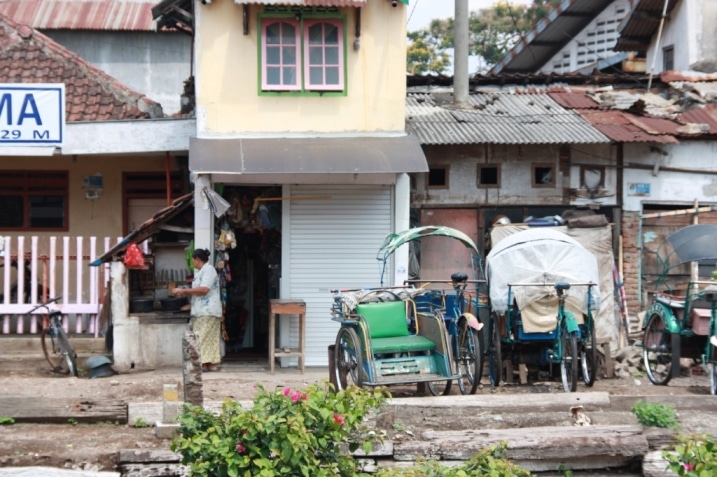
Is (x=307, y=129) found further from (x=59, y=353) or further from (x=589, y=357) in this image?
(x=589, y=357)

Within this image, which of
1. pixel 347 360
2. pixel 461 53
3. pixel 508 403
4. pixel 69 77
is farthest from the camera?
pixel 461 53

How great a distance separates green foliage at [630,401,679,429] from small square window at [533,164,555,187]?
6128 millimetres

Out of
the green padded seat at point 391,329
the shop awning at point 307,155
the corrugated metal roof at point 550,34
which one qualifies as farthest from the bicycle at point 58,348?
the corrugated metal roof at point 550,34

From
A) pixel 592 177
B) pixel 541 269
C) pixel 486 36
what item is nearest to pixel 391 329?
pixel 541 269

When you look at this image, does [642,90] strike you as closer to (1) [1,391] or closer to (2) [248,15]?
(2) [248,15]

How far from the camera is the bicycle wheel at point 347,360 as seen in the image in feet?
35.7

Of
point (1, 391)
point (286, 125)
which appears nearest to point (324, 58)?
point (286, 125)

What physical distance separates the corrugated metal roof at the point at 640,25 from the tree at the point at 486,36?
17.2m

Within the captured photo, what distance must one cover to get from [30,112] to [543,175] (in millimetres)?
9901

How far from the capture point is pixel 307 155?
13852mm

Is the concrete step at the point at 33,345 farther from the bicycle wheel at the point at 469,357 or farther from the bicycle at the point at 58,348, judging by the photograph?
the bicycle wheel at the point at 469,357

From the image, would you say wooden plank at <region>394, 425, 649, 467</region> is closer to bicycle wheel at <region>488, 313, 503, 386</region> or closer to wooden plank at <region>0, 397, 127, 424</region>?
bicycle wheel at <region>488, 313, 503, 386</region>

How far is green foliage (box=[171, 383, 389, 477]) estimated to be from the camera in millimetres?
7125

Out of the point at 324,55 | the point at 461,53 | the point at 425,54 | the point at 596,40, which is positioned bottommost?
the point at 324,55
